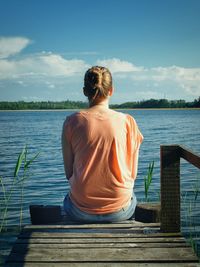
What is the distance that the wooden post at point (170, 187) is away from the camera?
3420mm

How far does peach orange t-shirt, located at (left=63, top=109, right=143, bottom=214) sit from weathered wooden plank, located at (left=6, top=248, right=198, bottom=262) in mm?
459

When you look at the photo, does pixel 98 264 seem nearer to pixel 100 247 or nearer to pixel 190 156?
pixel 100 247

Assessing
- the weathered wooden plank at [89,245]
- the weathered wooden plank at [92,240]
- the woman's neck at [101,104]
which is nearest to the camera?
the weathered wooden plank at [89,245]

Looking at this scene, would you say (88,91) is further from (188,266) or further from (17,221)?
(17,221)

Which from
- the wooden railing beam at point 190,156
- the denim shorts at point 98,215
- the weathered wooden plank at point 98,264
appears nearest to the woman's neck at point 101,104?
the wooden railing beam at point 190,156

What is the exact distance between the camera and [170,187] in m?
3.45

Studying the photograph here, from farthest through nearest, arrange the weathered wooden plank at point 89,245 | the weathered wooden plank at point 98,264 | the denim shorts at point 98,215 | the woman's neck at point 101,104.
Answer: the denim shorts at point 98,215
the woman's neck at point 101,104
the weathered wooden plank at point 89,245
the weathered wooden plank at point 98,264

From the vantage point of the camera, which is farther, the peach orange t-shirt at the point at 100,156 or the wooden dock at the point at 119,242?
the peach orange t-shirt at the point at 100,156

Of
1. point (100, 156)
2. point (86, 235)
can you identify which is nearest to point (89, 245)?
point (86, 235)

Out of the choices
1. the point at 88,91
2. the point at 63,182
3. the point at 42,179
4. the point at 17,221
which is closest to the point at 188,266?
the point at 88,91

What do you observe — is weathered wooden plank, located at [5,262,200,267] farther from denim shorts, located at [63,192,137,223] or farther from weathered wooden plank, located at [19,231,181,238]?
denim shorts, located at [63,192,137,223]

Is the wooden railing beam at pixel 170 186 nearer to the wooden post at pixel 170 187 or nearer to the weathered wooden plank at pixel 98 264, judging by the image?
the wooden post at pixel 170 187

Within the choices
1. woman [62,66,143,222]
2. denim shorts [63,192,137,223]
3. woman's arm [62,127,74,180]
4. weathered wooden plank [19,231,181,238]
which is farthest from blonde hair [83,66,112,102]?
weathered wooden plank [19,231,181,238]

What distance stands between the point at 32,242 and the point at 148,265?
3.20 feet
